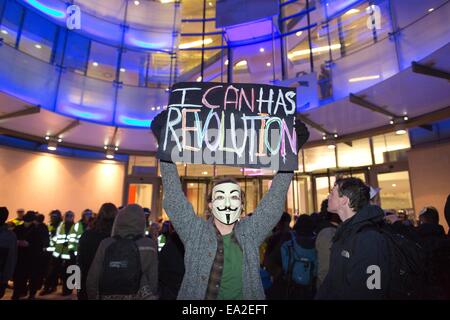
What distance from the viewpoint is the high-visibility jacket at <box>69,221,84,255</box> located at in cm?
716

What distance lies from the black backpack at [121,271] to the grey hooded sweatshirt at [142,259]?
0.06 meters

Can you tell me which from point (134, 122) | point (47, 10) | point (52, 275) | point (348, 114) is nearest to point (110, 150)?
point (134, 122)

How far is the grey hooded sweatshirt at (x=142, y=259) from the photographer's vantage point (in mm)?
2697

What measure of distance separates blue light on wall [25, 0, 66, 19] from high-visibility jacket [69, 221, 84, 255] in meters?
9.28

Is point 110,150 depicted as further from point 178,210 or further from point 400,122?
point 178,210

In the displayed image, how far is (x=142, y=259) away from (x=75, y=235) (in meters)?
5.37

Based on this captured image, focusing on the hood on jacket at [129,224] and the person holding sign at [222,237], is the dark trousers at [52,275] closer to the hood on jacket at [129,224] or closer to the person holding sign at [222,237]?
the hood on jacket at [129,224]

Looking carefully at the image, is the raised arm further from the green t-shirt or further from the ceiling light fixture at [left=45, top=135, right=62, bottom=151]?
the ceiling light fixture at [left=45, top=135, right=62, bottom=151]

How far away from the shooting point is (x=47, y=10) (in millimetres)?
11516

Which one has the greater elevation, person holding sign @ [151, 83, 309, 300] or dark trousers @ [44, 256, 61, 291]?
person holding sign @ [151, 83, 309, 300]

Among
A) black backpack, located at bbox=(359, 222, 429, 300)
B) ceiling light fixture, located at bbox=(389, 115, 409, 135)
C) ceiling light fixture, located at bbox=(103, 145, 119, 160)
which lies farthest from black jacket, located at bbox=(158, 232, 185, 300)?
ceiling light fixture, located at bbox=(103, 145, 119, 160)

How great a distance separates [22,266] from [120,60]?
1022cm

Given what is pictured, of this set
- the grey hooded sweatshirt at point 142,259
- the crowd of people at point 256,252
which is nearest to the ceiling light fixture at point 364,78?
the crowd of people at point 256,252
